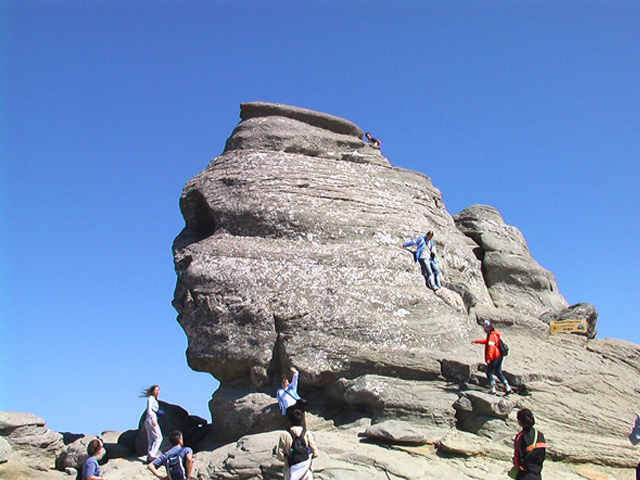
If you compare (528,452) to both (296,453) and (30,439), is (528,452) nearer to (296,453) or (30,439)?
(296,453)

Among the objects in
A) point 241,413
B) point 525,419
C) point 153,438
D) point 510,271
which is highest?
point 510,271

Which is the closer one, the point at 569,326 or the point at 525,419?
the point at 525,419

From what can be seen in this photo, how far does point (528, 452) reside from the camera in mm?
8055

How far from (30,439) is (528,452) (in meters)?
14.5

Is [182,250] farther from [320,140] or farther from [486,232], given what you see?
[486,232]

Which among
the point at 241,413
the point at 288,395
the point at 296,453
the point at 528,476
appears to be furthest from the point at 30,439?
the point at 528,476

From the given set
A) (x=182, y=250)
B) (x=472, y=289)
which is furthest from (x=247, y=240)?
(x=472, y=289)

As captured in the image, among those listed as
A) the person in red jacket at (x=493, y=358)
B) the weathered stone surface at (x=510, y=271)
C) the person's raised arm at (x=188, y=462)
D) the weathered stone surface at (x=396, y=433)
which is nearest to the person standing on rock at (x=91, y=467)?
the person's raised arm at (x=188, y=462)

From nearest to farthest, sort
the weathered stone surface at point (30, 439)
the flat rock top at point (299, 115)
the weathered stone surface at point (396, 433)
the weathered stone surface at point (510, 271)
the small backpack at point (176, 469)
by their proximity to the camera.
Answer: the small backpack at point (176, 469), the weathered stone surface at point (396, 433), the weathered stone surface at point (30, 439), the flat rock top at point (299, 115), the weathered stone surface at point (510, 271)

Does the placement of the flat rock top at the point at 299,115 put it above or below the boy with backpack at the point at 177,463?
above

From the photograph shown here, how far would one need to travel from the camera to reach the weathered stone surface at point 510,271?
21.4 meters

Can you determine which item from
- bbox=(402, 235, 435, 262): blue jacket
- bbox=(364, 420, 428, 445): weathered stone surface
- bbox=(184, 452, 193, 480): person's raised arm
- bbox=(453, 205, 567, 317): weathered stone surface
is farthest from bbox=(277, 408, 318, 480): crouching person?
A: bbox=(453, 205, 567, 317): weathered stone surface

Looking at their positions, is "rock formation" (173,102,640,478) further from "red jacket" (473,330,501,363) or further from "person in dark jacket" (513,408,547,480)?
"person in dark jacket" (513,408,547,480)

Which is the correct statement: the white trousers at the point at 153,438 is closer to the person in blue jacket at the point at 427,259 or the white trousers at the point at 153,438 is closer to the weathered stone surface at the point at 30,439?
the weathered stone surface at the point at 30,439
